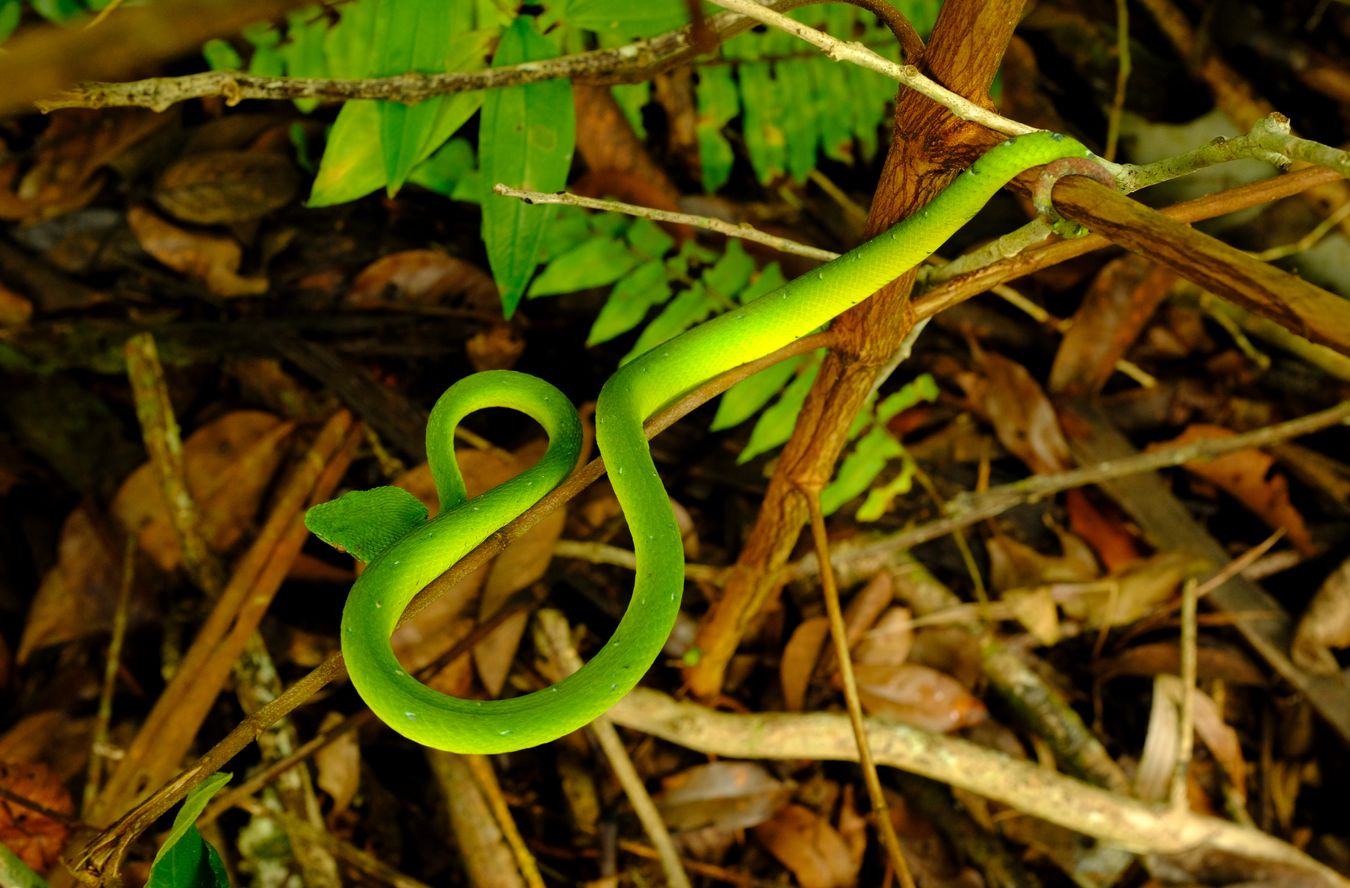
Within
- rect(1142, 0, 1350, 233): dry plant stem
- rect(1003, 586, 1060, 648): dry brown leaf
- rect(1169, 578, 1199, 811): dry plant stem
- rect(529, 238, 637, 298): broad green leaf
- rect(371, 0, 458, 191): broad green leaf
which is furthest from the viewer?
rect(1142, 0, 1350, 233): dry plant stem

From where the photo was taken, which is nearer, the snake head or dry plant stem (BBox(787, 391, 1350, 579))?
the snake head

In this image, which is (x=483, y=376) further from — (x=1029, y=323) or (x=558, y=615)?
(x=1029, y=323)

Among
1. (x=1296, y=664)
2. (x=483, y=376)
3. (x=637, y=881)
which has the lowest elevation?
(x=637, y=881)

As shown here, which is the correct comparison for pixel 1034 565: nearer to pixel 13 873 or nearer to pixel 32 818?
pixel 13 873

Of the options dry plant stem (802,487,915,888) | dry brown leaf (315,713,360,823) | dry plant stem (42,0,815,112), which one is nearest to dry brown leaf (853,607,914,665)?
dry plant stem (802,487,915,888)

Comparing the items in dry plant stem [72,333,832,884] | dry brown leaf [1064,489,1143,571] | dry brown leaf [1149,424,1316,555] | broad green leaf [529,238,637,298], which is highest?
broad green leaf [529,238,637,298]

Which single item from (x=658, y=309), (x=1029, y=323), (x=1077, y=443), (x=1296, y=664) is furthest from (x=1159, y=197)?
(x=658, y=309)

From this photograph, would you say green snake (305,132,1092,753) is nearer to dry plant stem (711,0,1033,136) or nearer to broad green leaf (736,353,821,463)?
dry plant stem (711,0,1033,136)
